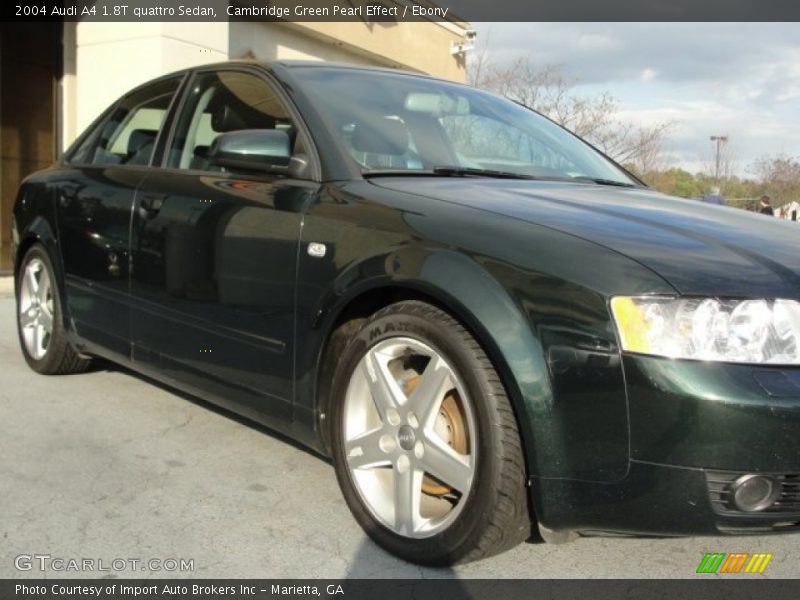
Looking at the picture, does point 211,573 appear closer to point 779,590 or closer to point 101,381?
point 779,590

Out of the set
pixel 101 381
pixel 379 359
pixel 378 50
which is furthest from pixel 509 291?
pixel 378 50

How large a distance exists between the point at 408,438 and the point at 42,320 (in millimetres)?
2991

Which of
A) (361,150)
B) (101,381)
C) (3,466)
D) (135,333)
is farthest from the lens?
(101,381)

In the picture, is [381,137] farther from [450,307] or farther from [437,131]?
[450,307]

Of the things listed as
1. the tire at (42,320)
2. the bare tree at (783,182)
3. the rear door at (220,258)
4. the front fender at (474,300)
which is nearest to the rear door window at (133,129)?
the rear door at (220,258)

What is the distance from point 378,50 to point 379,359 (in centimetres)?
1267

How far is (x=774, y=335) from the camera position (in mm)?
2082

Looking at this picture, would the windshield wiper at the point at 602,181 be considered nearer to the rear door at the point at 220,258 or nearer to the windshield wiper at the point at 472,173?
the windshield wiper at the point at 472,173

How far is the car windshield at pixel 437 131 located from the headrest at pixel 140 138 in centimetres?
101

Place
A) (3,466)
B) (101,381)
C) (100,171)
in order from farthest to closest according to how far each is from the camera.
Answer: (101,381)
(100,171)
(3,466)

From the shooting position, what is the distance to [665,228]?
244 centimetres

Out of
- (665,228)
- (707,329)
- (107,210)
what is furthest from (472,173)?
(107,210)

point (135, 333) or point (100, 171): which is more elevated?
point (100, 171)

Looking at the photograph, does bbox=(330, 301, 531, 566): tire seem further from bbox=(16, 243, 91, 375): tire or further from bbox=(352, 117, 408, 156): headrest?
bbox=(16, 243, 91, 375): tire
